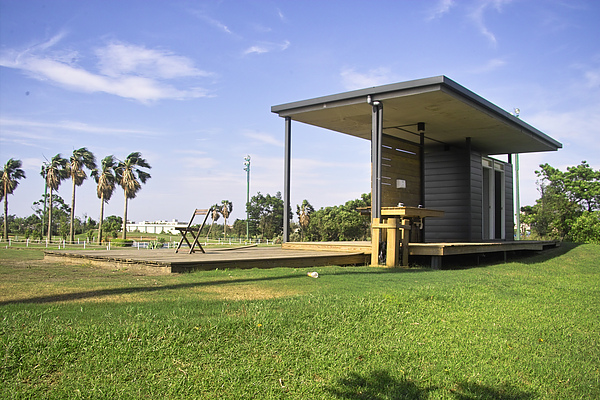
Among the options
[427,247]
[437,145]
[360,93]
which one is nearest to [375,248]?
[427,247]

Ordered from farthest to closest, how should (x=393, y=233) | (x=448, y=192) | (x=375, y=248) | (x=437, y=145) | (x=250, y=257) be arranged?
1. (x=437, y=145)
2. (x=448, y=192)
3. (x=375, y=248)
4. (x=393, y=233)
5. (x=250, y=257)

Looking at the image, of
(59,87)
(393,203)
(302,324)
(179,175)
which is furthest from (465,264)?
(179,175)

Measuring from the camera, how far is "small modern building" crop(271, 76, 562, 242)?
10.6 m

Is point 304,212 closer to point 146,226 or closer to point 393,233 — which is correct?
point 146,226

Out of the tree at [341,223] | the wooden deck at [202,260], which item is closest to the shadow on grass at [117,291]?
the wooden deck at [202,260]

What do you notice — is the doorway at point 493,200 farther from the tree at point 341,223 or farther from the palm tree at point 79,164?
the palm tree at point 79,164

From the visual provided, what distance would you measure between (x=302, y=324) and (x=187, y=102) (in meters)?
15.9

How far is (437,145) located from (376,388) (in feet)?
45.1

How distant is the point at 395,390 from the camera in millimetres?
3238

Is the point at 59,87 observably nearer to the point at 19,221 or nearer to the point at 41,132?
the point at 41,132

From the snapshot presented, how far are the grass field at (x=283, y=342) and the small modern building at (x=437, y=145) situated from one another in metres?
5.52

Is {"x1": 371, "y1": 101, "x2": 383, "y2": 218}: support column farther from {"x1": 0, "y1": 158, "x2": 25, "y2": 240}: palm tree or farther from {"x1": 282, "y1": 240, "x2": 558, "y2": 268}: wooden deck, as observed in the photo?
{"x1": 0, "y1": 158, "x2": 25, "y2": 240}: palm tree

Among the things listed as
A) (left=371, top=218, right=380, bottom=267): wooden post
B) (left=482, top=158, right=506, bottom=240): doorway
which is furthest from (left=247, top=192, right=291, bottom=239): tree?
(left=371, top=218, right=380, bottom=267): wooden post

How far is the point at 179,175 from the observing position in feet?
96.2
